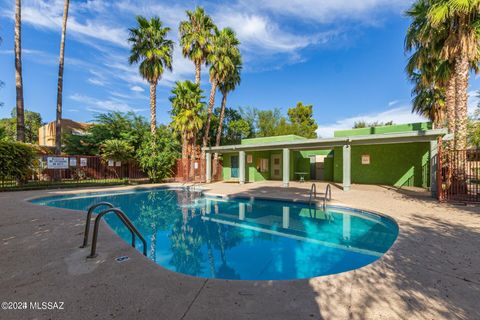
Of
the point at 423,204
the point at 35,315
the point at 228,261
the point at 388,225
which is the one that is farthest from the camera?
the point at 423,204

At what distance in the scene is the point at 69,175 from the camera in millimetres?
16578

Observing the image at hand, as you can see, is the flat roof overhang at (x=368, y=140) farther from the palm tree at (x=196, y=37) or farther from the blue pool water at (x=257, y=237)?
the palm tree at (x=196, y=37)

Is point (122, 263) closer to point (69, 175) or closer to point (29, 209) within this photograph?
point (29, 209)

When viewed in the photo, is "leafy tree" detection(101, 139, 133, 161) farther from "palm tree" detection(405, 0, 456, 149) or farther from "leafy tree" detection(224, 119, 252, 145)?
"palm tree" detection(405, 0, 456, 149)

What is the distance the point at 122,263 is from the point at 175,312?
5.22ft

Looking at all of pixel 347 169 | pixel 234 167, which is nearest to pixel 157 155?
pixel 234 167

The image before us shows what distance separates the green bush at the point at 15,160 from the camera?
11383 mm

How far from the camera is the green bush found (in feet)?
37.3

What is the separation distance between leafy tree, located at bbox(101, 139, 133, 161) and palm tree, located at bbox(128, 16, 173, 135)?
236 centimetres

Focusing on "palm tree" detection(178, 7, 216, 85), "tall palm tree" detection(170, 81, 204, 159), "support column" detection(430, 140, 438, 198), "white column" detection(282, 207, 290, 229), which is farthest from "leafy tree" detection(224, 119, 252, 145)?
"support column" detection(430, 140, 438, 198)

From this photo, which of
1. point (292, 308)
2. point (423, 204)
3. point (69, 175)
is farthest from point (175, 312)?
point (69, 175)

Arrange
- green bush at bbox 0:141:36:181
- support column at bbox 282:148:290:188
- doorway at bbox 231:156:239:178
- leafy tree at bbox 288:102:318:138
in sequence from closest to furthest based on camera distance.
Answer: green bush at bbox 0:141:36:181, support column at bbox 282:148:290:188, doorway at bbox 231:156:239:178, leafy tree at bbox 288:102:318:138

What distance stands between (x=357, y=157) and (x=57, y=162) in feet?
65.7

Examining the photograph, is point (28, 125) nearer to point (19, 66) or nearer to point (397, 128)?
point (19, 66)
